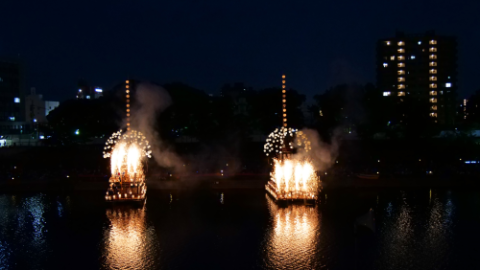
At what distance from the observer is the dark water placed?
14.3m

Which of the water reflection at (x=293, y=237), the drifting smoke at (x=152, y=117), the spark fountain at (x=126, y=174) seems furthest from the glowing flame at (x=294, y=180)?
the drifting smoke at (x=152, y=117)

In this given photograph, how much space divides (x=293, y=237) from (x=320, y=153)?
1669cm

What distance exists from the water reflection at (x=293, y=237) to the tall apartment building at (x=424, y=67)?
183 ft

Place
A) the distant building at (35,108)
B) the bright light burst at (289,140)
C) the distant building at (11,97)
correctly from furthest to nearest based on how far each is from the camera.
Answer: the distant building at (35,108), the distant building at (11,97), the bright light burst at (289,140)

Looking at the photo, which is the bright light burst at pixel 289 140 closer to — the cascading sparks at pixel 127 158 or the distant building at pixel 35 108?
the cascading sparks at pixel 127 158

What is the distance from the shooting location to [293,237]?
55.7 ft

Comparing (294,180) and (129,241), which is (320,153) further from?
(129,241)

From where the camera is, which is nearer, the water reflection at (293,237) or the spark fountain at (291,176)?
the water reflection at (293,237)

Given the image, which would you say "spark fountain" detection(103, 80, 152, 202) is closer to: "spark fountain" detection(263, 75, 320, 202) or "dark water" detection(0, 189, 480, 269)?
"dark water" detection(0, 189, 480, 269)

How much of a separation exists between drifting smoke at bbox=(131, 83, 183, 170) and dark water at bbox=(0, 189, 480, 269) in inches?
338

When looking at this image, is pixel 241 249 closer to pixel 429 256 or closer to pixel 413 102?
pixel 429 256

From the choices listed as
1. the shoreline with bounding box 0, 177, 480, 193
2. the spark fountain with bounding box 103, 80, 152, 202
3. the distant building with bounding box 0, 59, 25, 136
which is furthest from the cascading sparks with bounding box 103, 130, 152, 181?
the distant building with bounding box 0, 59, 25, 136

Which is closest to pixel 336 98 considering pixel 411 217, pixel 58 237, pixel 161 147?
pixel 161 147

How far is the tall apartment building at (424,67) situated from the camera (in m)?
72.1
